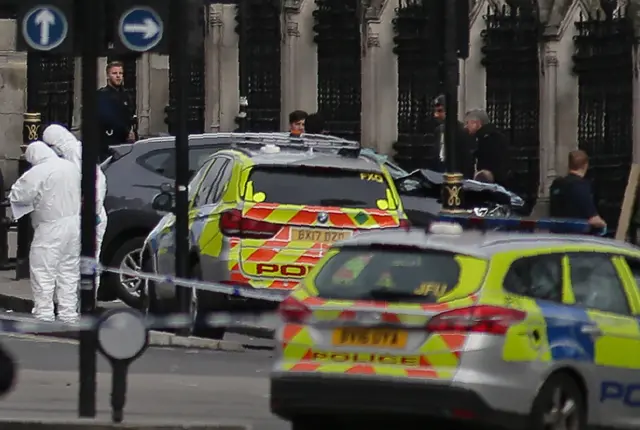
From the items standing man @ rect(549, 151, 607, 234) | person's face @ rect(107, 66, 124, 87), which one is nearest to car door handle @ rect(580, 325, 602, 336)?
standing man @ rect(549, 151, 607, 234)

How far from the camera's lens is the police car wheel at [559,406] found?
11930 millimetres

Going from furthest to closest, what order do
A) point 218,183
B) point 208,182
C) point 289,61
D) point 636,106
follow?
point 289,61
point 636,106
point 208,182
point 218,183

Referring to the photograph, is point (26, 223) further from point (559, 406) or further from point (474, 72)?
point (559, 406)

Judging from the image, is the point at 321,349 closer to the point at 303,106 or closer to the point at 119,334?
the point at 119,334

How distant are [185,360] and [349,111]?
44.6ft

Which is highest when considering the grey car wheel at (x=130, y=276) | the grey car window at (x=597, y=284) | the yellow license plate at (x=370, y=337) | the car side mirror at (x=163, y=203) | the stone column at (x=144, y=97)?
the stone column at (x=144, y=97)

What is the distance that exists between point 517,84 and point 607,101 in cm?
238

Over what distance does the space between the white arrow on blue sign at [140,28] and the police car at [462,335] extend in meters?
1.58

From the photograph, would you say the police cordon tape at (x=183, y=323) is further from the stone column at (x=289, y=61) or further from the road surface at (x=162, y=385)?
the stone column at (x=289, y=61)

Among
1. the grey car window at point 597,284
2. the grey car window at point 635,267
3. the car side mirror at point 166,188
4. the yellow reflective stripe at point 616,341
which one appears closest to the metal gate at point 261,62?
the car side mirror at point 166,188

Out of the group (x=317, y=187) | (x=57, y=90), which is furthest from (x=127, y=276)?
(x=57, y=90)

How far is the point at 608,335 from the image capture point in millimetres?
12500

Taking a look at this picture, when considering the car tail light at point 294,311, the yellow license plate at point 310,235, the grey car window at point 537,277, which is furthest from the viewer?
the yellow license plate at point 310,235

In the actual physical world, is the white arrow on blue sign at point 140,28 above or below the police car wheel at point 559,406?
above
